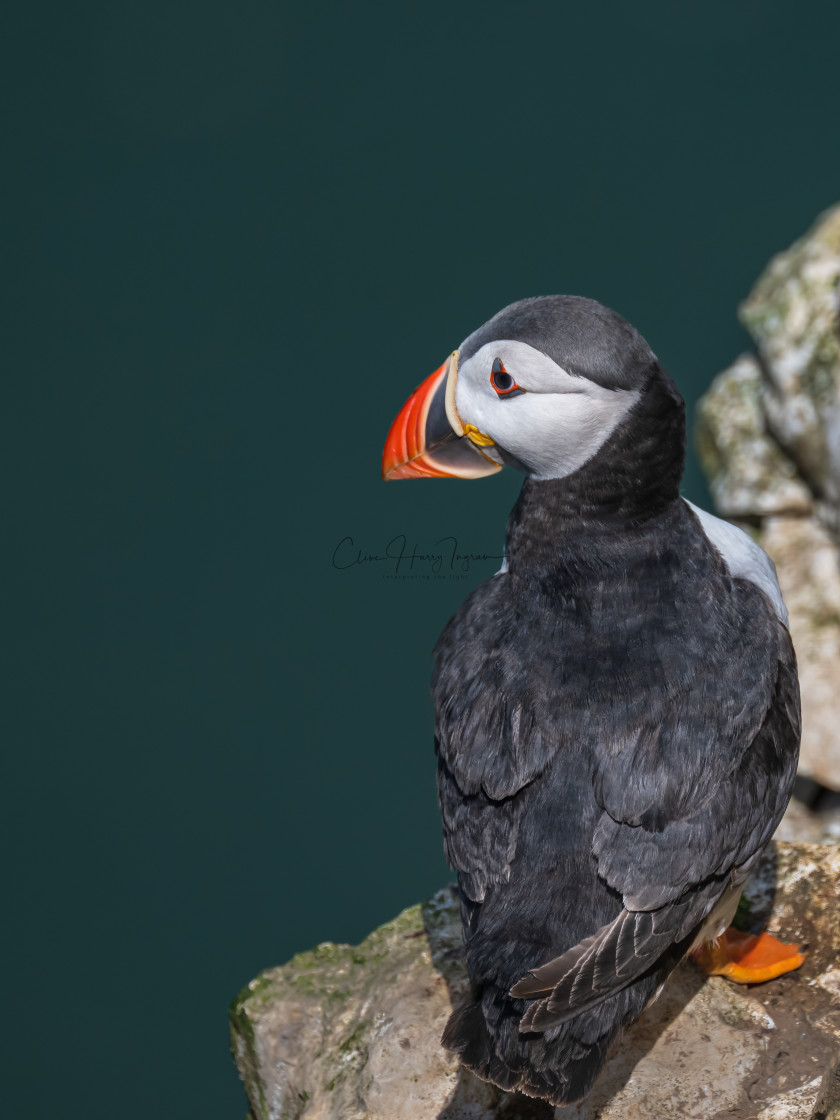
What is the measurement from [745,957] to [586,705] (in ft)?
3.84

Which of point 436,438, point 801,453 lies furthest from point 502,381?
point 801,453

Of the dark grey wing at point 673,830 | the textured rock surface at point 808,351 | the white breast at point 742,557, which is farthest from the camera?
the textured rock surface at point 808,351

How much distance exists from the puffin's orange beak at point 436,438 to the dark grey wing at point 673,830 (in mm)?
935

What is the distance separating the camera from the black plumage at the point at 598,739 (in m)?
2.84

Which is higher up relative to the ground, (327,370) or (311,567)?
(327,370)

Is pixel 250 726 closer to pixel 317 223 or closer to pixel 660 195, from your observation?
pixel 317 223

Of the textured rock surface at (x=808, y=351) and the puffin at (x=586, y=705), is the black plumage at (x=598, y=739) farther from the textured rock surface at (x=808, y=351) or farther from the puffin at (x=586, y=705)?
the textured rock surface at (x=808, y=351)

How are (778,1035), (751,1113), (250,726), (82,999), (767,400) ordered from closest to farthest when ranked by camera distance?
1. (751,1113)
2. (778,1035)
3. (82,999)
4. (250,726)
5. (767,400)

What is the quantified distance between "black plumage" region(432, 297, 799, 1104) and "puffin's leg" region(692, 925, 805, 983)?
1.54 feet

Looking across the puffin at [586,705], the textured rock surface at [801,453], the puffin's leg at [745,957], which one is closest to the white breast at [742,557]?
the puffin at [586,705]

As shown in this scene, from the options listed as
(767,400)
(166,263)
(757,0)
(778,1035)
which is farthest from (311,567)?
(757,0)

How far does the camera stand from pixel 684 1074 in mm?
3344

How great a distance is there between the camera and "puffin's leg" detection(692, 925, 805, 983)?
3.57m

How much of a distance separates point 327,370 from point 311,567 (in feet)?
4.97
